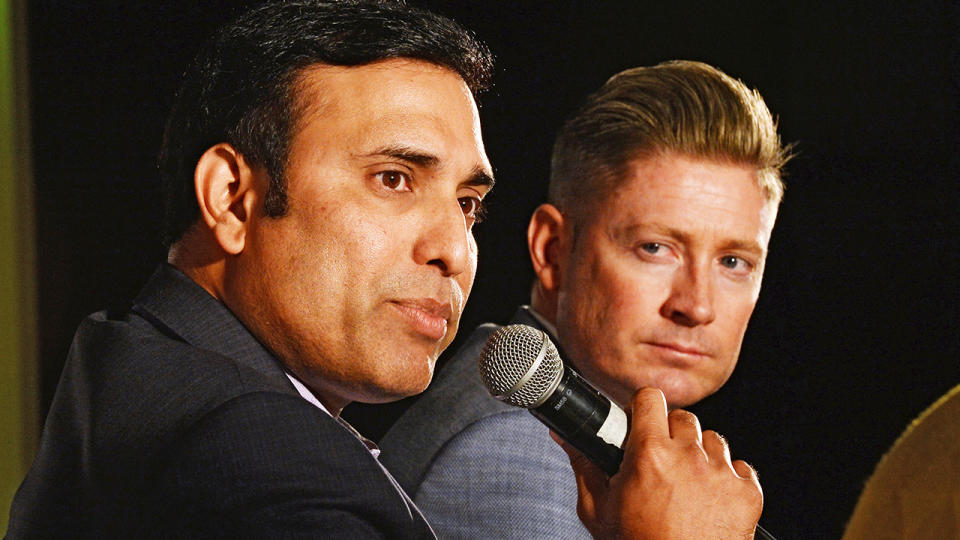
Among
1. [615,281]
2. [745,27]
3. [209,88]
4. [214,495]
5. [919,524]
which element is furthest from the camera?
[745,27]

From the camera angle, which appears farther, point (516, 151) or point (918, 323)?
point (918, 323)

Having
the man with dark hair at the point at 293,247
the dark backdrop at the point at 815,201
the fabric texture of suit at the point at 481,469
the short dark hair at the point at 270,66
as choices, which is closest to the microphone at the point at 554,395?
the man with dark hair at the point at 293,247

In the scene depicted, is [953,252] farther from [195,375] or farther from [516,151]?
[195,375]

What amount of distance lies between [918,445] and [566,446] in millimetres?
617

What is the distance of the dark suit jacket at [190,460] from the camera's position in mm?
1072

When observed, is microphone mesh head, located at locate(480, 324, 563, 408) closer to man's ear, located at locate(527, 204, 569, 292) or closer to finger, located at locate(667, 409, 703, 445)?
finger, located at locate(667, 409, 703, 445)

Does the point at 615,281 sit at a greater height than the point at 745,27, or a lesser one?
lesser

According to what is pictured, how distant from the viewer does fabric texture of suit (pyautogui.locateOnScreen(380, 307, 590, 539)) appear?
185cm

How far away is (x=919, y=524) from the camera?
1.71 meters

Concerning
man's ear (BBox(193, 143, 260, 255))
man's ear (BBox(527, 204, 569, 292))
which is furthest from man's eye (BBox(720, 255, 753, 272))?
man's ear (BBox(193, 143, 260, 255))

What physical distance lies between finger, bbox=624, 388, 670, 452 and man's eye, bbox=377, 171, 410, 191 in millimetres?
409

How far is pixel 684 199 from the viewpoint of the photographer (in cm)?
221

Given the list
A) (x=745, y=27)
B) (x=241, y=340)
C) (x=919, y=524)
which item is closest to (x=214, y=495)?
(x=241, y=340)

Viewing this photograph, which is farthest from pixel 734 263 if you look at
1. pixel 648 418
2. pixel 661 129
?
pixel 648 418
